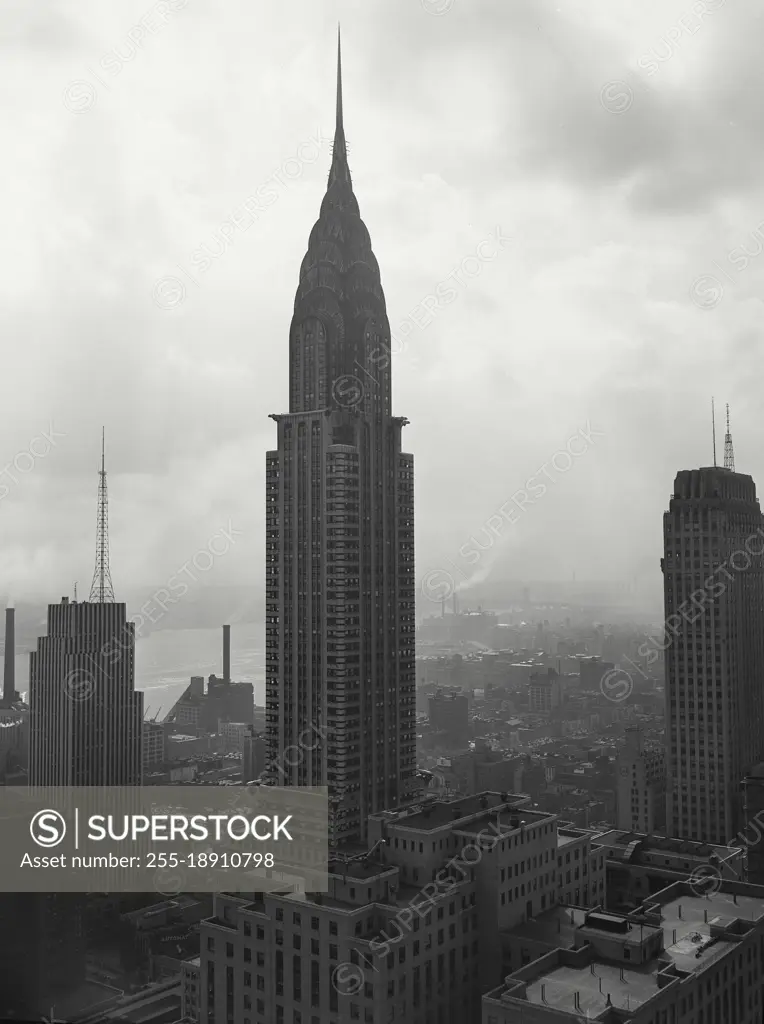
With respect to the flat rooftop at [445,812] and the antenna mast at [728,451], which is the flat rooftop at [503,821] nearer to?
the flat rooftop at [445,812]

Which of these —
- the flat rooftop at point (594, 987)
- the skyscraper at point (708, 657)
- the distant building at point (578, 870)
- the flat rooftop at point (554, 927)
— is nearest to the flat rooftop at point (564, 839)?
the distant building at point (578, 870)

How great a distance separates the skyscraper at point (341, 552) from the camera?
3045 cm

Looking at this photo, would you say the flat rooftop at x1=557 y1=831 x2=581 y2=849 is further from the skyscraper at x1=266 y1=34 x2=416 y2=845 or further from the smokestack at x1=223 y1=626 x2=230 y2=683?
the smokestack at x1=223 y1=626 x2=230 y2=683

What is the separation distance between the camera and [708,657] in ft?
119

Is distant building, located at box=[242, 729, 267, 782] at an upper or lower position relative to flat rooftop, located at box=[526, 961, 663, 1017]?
lower

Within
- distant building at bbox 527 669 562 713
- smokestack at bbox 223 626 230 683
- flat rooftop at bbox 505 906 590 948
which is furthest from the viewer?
distant building at bbox 527 669 562 713

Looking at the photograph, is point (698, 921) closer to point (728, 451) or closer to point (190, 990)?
point (190, 990)

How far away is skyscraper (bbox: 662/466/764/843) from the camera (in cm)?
3594

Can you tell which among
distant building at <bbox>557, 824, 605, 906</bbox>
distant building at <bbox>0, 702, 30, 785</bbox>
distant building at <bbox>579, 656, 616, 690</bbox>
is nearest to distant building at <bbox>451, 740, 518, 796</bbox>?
distant building at <bbox>579, 656, 616, 690</bbox>

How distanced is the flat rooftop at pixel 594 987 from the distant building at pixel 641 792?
25.8m

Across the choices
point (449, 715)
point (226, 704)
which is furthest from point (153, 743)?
point (449, 715)

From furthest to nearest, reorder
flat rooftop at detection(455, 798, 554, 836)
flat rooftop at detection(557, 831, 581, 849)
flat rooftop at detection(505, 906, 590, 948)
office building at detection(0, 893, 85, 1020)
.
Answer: office building at detection(0, 893, 85, 1020), flat rooftop at detection(557, 831, 581, 849), flat rooftop at detection(455, 798, 554, 836), flat rooftop at detection(505, 906, 590, 948)

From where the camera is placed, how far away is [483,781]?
49312mm

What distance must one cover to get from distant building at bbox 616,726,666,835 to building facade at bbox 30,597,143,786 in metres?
28.8
